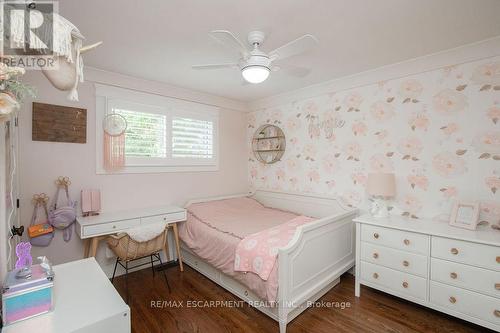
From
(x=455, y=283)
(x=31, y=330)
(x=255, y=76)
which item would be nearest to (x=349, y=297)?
(x=455, y=283)

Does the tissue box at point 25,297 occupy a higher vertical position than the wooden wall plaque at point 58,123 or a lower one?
lower

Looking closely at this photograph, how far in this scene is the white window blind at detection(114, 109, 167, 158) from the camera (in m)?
2.94

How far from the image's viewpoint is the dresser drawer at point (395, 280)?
2117mm

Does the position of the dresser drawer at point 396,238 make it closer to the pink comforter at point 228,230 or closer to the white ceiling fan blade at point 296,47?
the pink comforter at point 228,230

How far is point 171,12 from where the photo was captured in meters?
1.66

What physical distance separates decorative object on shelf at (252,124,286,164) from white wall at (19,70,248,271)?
0.69m

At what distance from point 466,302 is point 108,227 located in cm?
324

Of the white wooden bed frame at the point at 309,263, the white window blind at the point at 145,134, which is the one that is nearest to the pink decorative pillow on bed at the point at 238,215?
the white wooden bed frame at the point at 309,263

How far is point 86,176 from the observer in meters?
2.65

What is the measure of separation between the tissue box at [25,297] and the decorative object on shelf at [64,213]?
1499 millimetres

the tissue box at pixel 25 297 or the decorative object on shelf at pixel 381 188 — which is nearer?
the tissue box at pixel 25 297

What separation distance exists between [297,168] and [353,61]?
1592 millimetres

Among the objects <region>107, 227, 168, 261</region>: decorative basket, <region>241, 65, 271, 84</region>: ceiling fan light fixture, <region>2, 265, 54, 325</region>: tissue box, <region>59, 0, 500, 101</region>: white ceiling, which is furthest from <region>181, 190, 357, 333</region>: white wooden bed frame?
<region>59, 0, 500, 101</region>: white ceiling

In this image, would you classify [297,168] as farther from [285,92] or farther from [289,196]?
[285,92]
